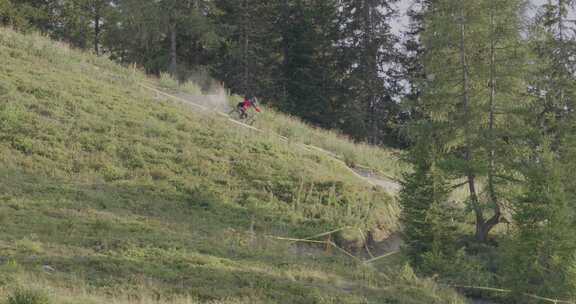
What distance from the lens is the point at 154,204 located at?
1427 centimetres

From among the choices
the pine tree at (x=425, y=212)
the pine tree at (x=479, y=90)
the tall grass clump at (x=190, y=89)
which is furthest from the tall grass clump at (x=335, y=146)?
the pine tree at (x=425, y=212)

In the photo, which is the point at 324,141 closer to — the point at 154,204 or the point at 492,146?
the point at 492,146

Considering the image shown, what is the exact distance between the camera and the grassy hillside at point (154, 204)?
9531 millimetres

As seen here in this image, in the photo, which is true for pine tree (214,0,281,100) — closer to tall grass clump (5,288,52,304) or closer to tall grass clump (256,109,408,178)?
tall grass clump (256,109,408,178)

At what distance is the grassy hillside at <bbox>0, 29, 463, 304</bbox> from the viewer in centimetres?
953

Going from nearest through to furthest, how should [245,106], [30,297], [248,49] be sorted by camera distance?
[30,297]
[245,106]
[248,49]

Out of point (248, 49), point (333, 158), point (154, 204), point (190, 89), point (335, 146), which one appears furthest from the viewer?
point (248, 49)

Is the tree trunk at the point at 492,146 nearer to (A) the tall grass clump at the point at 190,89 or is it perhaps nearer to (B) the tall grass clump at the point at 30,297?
(B) the tall grass clump at the point at 30,297

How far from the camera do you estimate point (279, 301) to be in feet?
31.5

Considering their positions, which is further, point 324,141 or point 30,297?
point 324,141

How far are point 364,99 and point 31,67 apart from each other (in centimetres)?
2287

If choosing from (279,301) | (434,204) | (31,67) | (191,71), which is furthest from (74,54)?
(279,301)

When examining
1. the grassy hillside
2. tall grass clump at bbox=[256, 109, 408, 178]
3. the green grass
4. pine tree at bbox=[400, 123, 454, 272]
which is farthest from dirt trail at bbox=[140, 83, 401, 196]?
pine tree at bbox=[400, 123, 454, 272]

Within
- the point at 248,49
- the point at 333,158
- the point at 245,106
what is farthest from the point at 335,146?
the point at 248,49
